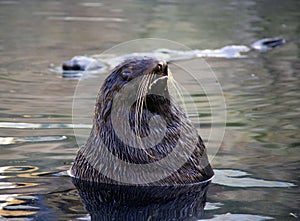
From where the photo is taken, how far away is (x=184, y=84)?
993 centimetres

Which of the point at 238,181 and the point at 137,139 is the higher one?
the point at 137,139

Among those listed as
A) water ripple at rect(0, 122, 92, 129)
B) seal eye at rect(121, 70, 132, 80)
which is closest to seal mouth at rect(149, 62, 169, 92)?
seal eye at rect(121, 70, 132, 80)

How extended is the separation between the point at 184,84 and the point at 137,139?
174 inches

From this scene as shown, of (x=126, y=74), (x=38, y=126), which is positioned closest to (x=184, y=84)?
(x=38, y=126)

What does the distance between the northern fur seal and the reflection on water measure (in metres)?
0.26

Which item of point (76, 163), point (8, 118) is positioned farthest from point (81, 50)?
point (76, 163)

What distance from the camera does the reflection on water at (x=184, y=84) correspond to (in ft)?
17.3

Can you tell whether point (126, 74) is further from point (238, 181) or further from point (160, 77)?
point (238, 181)

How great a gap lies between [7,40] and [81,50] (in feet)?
5.21

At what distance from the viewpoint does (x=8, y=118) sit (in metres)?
7.77

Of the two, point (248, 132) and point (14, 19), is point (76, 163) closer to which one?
point (248, 132)

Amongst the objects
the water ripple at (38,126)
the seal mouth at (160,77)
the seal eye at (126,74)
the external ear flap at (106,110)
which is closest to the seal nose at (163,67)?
the seal mouth at (160,77)

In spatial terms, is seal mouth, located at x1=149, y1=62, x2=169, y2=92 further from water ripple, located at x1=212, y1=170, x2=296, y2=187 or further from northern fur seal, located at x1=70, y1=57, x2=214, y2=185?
water ripple, located at x1=212, y1=170, x2=296, y2=187

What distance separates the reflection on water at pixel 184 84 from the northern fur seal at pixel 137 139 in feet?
0.85
